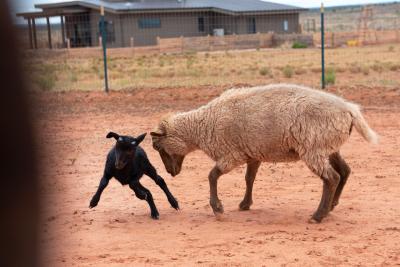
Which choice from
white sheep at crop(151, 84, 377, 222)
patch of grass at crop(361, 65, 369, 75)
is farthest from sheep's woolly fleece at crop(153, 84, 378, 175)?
patch of grass at crop(361, 65, 369, 75)

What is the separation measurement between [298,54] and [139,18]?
12762 millimetres

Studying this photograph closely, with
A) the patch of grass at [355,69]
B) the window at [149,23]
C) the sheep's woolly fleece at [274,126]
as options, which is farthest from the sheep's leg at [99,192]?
the window at [149,23]

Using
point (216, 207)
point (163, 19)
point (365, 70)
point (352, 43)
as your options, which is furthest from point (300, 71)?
point (216, 207)

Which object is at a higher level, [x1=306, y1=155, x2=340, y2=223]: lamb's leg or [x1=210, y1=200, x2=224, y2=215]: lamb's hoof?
[x1=306, y1=155, x2=340, y2=223]: lamb's leg

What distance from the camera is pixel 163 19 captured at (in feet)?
154

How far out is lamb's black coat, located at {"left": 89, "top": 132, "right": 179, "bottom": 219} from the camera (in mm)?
7449

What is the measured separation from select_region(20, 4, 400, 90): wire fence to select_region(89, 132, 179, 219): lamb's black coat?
65.1ft

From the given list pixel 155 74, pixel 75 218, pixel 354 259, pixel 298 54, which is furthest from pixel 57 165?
pixel 298 54

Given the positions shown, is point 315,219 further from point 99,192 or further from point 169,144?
point 99,192

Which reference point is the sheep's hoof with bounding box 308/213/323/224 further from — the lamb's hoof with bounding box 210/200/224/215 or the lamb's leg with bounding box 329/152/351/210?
the lamb's hoof with bounding box 210/200/224/215

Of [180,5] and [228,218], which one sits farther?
[180,5]

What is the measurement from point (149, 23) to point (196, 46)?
14.9 ft

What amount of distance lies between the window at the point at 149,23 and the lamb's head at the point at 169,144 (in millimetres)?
38848

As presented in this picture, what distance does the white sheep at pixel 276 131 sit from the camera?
7.18m
